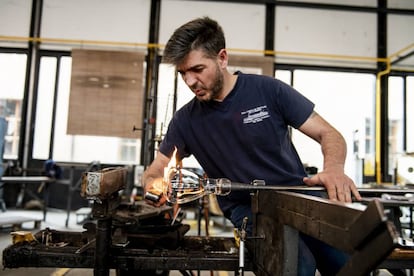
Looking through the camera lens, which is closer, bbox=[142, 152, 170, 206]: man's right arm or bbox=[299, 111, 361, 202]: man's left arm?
bbox=[299, 111, 361, 202]: man's left arm

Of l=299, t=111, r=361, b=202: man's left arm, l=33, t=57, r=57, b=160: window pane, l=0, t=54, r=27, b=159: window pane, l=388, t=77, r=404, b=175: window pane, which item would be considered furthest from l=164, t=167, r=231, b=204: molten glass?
l=388, t=77, r=404, b=175: window pane

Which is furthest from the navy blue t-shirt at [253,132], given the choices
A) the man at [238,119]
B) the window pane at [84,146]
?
the window pane at [84,146]

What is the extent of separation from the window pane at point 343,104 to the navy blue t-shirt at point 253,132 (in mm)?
3788

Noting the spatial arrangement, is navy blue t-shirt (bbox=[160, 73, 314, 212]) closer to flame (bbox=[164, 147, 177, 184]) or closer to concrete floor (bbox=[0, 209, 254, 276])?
flame (bbox=[164, 147, 177, 184])

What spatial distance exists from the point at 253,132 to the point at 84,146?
13.8 feet

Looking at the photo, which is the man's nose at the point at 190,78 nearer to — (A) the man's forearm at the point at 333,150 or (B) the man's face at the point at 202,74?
(B) the man's face at the point at 202,74

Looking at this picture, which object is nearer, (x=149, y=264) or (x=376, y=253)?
(x=376, y=253)

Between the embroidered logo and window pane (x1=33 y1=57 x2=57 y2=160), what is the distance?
446 centimetres

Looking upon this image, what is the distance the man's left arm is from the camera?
0.99 meters

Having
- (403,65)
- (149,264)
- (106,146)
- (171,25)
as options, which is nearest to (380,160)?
(403,65)

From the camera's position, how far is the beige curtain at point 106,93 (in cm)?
483

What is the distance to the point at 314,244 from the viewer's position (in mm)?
1229

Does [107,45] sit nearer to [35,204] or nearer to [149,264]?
[35,204]

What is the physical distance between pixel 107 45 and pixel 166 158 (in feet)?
13.4
